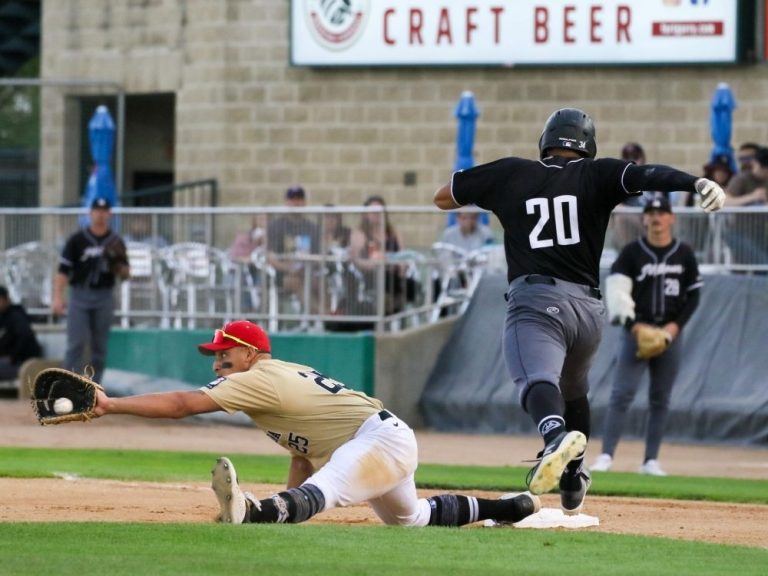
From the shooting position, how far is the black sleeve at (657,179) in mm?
7824

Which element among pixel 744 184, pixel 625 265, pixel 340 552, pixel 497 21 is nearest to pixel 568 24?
pixel 497 21

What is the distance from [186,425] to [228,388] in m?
10.4

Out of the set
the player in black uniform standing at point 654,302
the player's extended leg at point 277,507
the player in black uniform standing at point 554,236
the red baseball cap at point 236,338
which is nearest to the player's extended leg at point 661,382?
the player in black uniform standing at point 654,302

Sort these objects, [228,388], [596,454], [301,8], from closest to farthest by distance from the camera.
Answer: [228,388] → [596,454] → [301,8]

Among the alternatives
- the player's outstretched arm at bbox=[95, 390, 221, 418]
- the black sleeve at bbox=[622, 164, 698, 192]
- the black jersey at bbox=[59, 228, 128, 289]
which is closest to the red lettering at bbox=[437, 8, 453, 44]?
the black jersey at bbox=[59, 228, 128, 289]

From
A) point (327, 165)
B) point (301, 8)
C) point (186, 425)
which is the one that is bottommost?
point (186, 425)

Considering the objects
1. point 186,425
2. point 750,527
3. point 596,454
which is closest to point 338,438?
point 750,527

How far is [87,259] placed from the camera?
17.2m

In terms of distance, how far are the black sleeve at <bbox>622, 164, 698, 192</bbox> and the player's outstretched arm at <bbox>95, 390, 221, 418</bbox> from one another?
225 cm

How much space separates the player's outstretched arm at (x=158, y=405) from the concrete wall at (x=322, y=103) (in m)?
15.9

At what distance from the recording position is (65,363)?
17.3 meters

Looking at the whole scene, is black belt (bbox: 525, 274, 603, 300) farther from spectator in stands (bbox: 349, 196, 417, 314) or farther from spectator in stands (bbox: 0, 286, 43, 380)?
spectator in stands (bbox: 0, 286, 43, 380)

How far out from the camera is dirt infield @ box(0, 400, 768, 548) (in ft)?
29.8

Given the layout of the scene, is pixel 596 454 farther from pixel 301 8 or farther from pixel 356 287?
pixel 301 8
